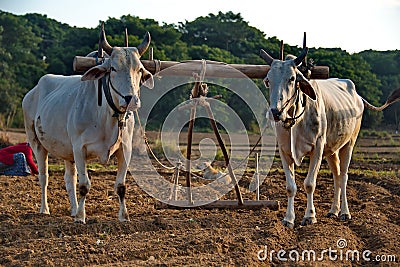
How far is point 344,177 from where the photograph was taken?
8164mm

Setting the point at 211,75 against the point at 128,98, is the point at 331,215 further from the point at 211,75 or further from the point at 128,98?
the point at 128,98

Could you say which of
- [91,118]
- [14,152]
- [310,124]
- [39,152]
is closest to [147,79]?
[91,118]

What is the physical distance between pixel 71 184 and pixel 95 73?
67.4 inches

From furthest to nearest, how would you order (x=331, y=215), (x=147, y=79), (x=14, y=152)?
(x=14, y=152), (x=331, y=215), (x=147, y=79)

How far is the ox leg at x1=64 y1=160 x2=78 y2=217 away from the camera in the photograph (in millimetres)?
7258

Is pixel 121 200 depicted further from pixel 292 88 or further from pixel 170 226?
pixel 292 88

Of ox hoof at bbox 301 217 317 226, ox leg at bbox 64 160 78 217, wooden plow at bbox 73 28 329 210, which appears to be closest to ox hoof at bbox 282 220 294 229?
ox hoof at bbox 301 217 317 226

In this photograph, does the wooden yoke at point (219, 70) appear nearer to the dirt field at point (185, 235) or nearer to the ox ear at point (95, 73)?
the ox ear at point (95, 73)

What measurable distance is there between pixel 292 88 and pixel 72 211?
302cm

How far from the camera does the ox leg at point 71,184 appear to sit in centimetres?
726

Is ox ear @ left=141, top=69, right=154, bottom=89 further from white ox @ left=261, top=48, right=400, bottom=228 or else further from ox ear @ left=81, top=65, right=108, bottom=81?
white ox @ left=261, top=48, right=400, bottom=228

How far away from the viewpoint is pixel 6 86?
2814 cm

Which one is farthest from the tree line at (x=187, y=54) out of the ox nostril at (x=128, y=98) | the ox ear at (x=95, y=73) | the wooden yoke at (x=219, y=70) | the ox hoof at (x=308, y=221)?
the ox nostril at (x=128, y=98)

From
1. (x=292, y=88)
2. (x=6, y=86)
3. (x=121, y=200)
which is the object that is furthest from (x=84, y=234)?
(x=6, y=86)
